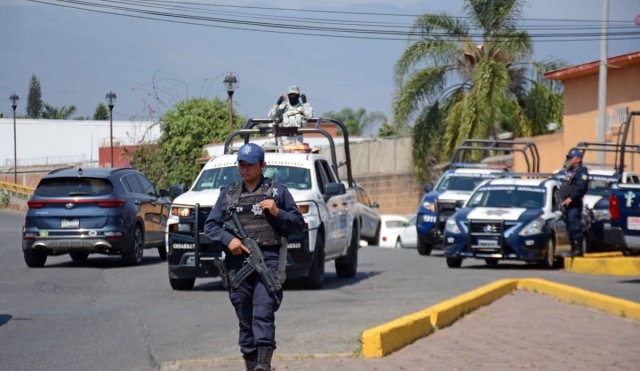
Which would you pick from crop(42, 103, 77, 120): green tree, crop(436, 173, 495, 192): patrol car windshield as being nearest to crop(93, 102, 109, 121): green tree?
crop(42, 103, 77, 120): green tree

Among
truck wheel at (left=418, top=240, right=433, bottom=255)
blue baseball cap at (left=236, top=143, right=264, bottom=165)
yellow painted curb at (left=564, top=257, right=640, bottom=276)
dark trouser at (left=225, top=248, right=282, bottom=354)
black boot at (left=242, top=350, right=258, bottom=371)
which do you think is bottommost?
truck wheel at (left=418, top=240, right=433, bottom=255)

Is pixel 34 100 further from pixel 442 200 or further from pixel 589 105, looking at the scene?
pixel 442 200

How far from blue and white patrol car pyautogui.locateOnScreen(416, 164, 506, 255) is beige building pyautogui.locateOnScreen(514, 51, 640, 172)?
669 cm

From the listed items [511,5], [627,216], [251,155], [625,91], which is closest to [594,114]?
[625,91]

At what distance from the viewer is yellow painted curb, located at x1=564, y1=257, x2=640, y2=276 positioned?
62.1 ft

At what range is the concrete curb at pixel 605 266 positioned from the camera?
1894 centimetres

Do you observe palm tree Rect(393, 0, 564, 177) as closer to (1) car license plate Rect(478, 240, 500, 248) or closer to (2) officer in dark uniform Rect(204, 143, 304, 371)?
(1) car license plate Rect(478, 240, 500, 248)

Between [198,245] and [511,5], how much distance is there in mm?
29021

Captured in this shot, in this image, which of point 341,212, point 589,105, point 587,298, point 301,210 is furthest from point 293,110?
point 589,105

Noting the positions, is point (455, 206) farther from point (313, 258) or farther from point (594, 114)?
→ point (594, 114)

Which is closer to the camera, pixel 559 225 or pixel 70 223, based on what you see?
pixel 70 223

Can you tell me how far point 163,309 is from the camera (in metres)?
13.2

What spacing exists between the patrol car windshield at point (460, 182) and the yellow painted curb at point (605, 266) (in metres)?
6.08

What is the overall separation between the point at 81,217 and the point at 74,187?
2.10ft
